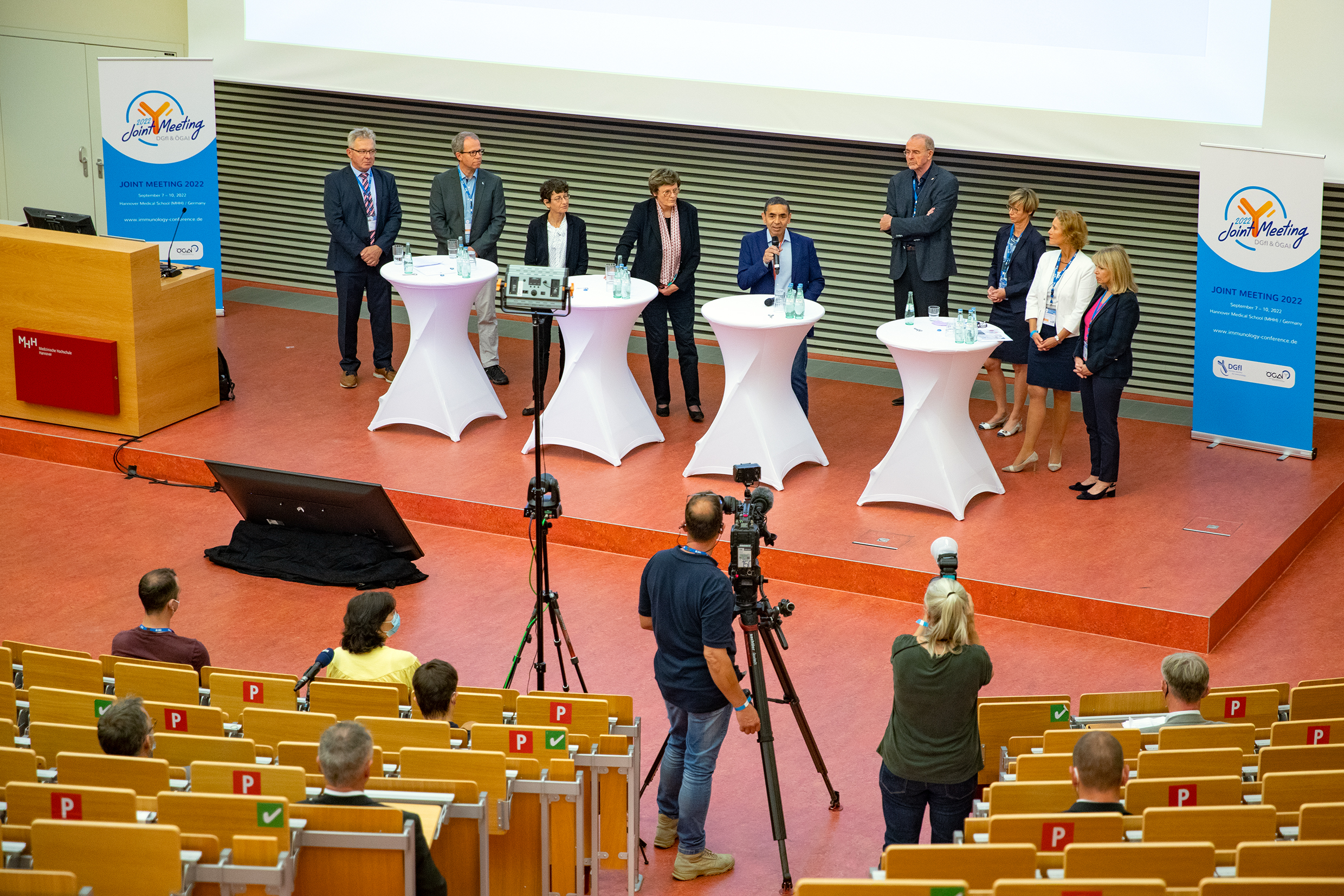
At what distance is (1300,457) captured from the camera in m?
8.39

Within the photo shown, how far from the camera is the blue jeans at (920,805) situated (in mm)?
4367

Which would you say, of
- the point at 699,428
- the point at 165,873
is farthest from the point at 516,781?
the point at 699,428

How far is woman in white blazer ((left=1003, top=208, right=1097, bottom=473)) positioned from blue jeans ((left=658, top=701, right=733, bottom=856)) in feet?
12.5

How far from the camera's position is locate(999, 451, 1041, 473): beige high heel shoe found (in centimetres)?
819

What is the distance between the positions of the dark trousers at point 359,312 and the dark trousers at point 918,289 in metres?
3.30

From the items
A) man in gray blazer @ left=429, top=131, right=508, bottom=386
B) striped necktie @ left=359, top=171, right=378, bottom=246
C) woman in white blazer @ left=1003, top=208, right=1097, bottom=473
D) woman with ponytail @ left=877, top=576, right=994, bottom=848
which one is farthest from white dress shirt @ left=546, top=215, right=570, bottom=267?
woman with ponytail @ left=877, top=576, right=994, bottom=848

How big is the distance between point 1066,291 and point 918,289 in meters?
1.46

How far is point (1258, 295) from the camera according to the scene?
8.31 meters

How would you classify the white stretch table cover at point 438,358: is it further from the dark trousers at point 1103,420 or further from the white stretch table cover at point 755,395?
the dark trousers at point 1103,420

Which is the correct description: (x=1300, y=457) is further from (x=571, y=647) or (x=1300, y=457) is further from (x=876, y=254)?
(x=571, y=647)

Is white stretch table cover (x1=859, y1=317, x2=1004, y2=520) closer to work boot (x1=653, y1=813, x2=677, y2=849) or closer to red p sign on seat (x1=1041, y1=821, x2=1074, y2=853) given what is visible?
work boot (x1=653, y1=813, x2=677, y2=849)

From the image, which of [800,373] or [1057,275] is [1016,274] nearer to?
[1057,275]

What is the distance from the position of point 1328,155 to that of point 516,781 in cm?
641

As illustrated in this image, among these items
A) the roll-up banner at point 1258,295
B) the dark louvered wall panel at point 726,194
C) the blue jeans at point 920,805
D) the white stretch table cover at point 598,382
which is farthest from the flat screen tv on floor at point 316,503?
the roll-up banner at point 1258,295
